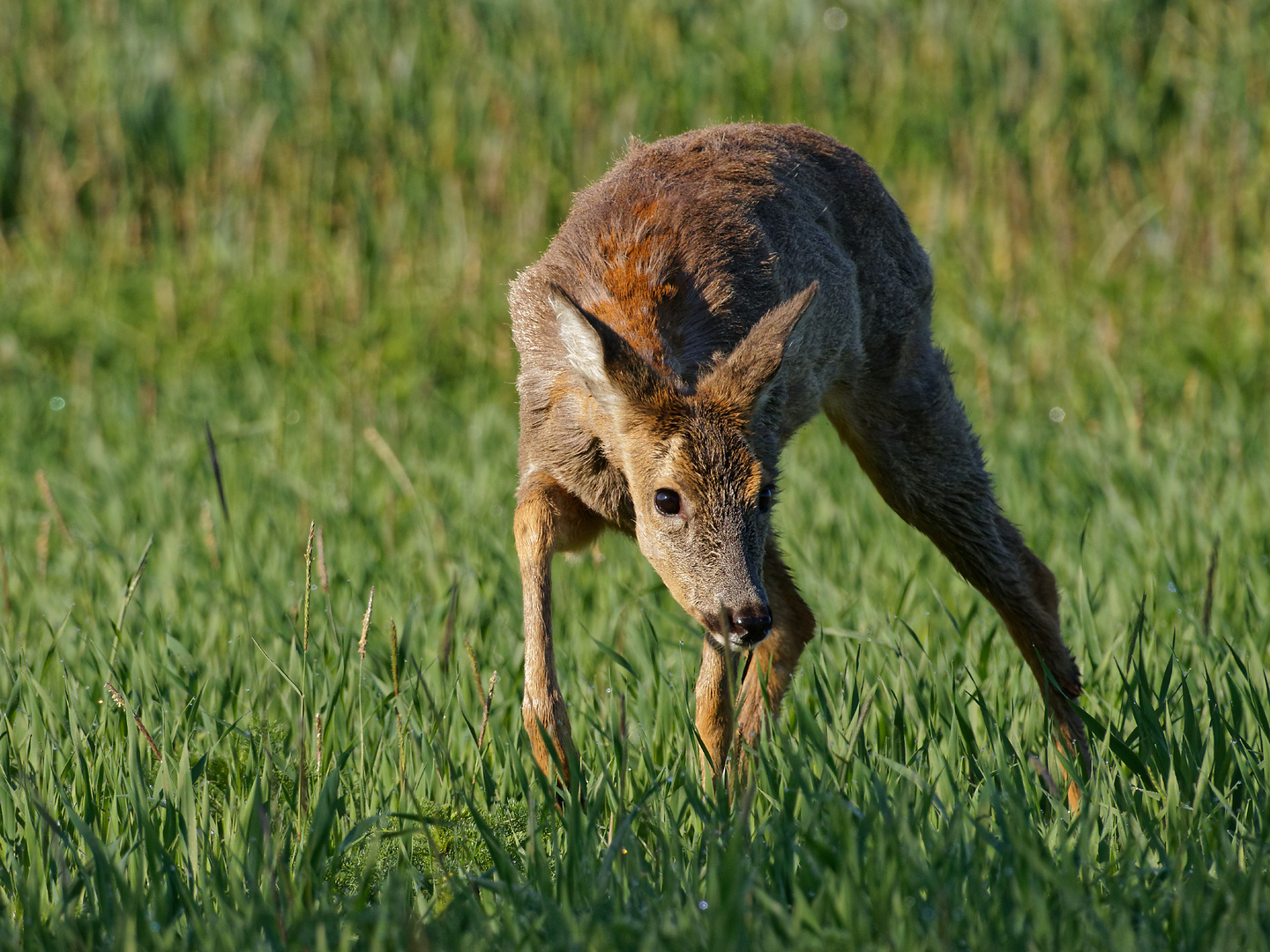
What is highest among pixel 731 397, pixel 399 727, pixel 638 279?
pixel 638 279

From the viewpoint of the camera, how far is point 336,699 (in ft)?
12.7

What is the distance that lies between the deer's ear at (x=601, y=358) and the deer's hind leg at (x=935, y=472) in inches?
43.4

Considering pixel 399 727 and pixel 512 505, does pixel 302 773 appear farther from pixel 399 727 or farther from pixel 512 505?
pixel 512 505

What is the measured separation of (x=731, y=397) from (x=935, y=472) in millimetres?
1194

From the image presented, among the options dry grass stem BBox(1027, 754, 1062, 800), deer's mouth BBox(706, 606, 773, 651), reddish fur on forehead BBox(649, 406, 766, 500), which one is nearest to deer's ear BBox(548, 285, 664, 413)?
reddish fur on forehead BBox(649, 406, 766, 500)

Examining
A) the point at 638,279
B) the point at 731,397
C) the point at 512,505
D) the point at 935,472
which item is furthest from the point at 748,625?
the point at 512,505

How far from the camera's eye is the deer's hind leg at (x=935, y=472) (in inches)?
182

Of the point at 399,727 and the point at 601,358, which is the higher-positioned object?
the point at 601,358

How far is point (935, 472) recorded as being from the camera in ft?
15.3

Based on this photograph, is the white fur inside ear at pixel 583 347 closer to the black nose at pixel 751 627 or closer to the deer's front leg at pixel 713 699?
the black nose at pixel 751 627

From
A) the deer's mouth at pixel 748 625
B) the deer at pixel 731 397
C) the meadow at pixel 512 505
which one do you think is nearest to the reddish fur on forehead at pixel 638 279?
the deer at pixel 731 397

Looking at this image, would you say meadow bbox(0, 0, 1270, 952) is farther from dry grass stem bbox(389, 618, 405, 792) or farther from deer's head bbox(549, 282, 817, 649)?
deer's head bbox(549, 282, 817, 649)

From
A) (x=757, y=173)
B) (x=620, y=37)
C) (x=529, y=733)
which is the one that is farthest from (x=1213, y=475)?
(x=620, y=37)

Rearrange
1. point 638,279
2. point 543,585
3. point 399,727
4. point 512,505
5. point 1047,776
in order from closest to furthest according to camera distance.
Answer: point 1047,776 < point 399,727 < point 543,585 < point 638,279 < point 512,505
